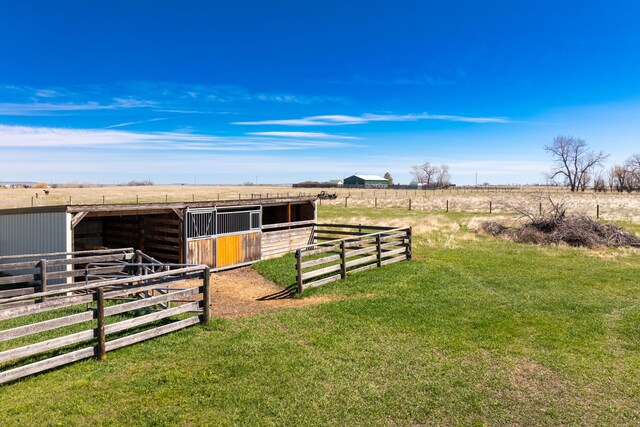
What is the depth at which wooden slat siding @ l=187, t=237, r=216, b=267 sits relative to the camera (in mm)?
16047

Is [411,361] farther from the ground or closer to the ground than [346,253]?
closer to the ground

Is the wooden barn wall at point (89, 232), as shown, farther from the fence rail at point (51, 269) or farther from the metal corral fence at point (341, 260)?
the metal corral fence at point (341, 260)

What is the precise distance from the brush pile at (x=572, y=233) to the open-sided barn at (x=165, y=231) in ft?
39.6

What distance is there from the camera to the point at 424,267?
51.0 ft

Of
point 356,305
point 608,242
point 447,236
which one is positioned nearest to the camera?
point 356,305

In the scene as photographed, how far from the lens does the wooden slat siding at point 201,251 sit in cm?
1605

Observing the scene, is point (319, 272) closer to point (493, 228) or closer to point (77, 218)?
point (77, 218)

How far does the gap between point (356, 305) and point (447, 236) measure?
49.6 ft

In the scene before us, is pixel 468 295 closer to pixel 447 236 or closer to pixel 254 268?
pixel 254 268

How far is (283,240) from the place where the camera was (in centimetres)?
1989

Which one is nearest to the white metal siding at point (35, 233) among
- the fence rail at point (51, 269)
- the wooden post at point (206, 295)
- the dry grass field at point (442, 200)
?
the fence rail at point (51, 269)

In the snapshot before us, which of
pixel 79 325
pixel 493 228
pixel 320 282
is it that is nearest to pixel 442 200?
pixel 493 228

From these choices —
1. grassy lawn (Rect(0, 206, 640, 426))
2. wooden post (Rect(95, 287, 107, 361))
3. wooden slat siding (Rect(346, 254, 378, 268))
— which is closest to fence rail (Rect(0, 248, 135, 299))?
wooden post (Rect(95, 287, 107, 361))

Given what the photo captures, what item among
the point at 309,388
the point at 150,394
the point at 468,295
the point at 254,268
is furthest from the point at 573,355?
the point at 254,268
